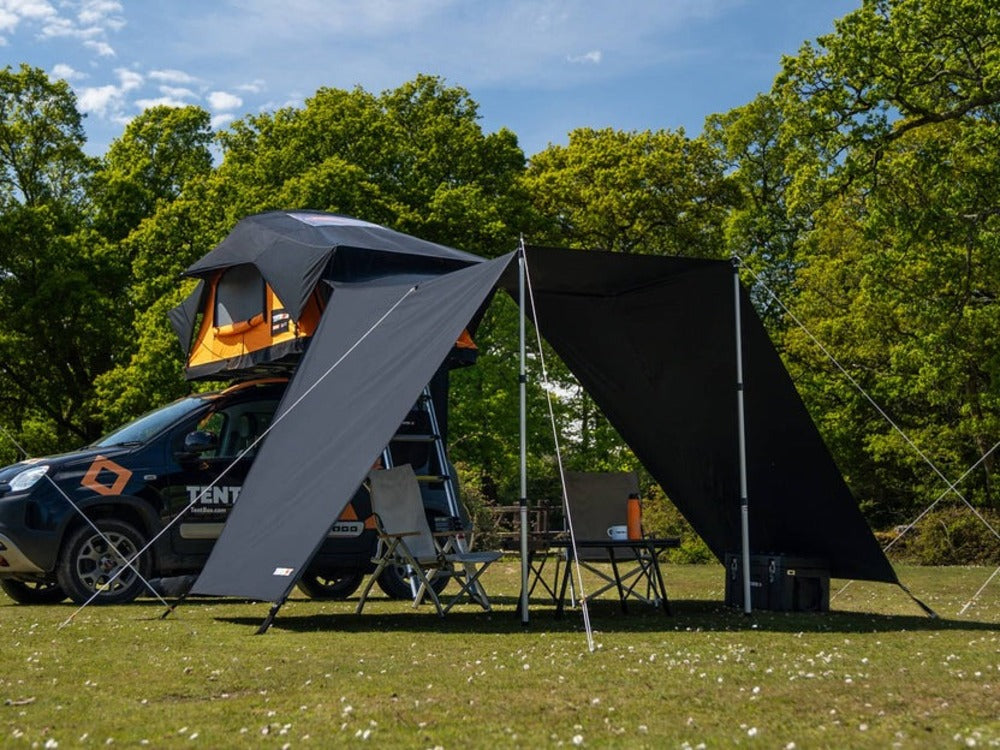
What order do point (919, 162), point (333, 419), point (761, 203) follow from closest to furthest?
1. point (333, 419)
2. point (919, 162)
3. point (761, 203)

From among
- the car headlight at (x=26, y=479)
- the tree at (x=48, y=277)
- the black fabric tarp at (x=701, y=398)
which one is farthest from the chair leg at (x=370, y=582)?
the tree at (x=48, y=277)

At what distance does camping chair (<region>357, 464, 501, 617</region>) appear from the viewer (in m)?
9.87

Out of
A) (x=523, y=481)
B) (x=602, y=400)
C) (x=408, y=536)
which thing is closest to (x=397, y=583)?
(x=408, y=536)

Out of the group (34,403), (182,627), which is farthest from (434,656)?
(34,403)

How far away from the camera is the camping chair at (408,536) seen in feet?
32.4

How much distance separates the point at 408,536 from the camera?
10109 millimetres

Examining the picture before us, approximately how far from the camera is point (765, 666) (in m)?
6.74

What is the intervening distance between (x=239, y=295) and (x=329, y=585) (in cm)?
299

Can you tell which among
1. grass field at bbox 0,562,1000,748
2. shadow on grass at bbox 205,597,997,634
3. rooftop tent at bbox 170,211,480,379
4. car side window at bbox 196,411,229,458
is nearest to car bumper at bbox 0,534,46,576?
grass field at bbox 0,562,1000,748

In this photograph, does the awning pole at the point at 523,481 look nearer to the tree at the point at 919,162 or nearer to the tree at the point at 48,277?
the tree at the point at 919,162

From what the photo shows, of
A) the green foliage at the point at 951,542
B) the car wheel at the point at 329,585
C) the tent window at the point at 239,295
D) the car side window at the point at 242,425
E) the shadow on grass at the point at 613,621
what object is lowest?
the green foliage at the point at 951,542

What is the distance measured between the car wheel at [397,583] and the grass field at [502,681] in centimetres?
235

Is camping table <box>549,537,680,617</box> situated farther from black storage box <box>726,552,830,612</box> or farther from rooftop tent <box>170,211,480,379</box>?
rooftop tent <box>170,211,480,379</box>

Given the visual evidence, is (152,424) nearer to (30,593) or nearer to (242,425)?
(242,425)
